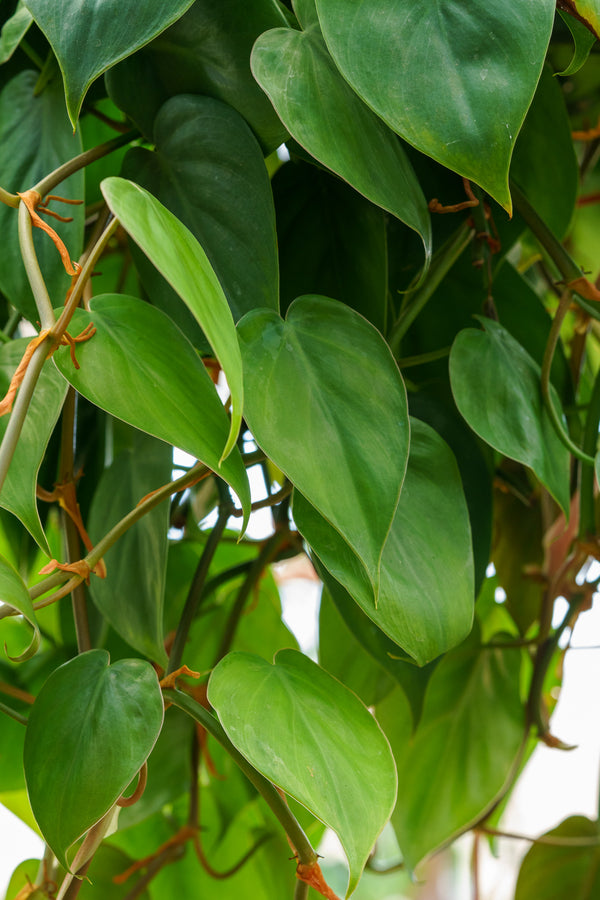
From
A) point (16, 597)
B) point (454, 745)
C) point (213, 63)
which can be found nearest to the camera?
point (16, 597)

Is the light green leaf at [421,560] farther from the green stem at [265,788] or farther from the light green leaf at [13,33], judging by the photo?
the light green leaf at [13,33]

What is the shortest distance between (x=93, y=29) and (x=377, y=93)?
0.30 ft

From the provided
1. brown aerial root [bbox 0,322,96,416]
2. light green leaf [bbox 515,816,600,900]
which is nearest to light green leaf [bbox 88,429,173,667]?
brown aerial root [bbox 0,322,96,416]

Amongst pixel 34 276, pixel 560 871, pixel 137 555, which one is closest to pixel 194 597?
pixel 137 555

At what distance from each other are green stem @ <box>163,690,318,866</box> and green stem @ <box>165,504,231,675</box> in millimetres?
23

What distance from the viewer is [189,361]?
26 centimetres

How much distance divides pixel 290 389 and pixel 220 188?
0.29 feet

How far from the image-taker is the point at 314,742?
9.7 inches

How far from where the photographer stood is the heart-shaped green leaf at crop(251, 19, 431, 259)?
0.25m

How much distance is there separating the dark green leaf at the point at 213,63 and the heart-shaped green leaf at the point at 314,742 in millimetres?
195

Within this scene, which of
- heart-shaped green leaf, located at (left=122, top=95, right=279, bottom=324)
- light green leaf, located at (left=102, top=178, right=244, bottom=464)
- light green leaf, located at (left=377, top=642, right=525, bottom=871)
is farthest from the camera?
light green leaf, located at (left=377, top=642, right=525, bottom=871)

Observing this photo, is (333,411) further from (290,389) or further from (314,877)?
(314,877)

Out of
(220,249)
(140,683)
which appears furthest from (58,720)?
(220,249)

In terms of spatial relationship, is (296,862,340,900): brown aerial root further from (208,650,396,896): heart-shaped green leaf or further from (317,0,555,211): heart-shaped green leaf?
(317,0,555,211): heart-shaped green leaf
